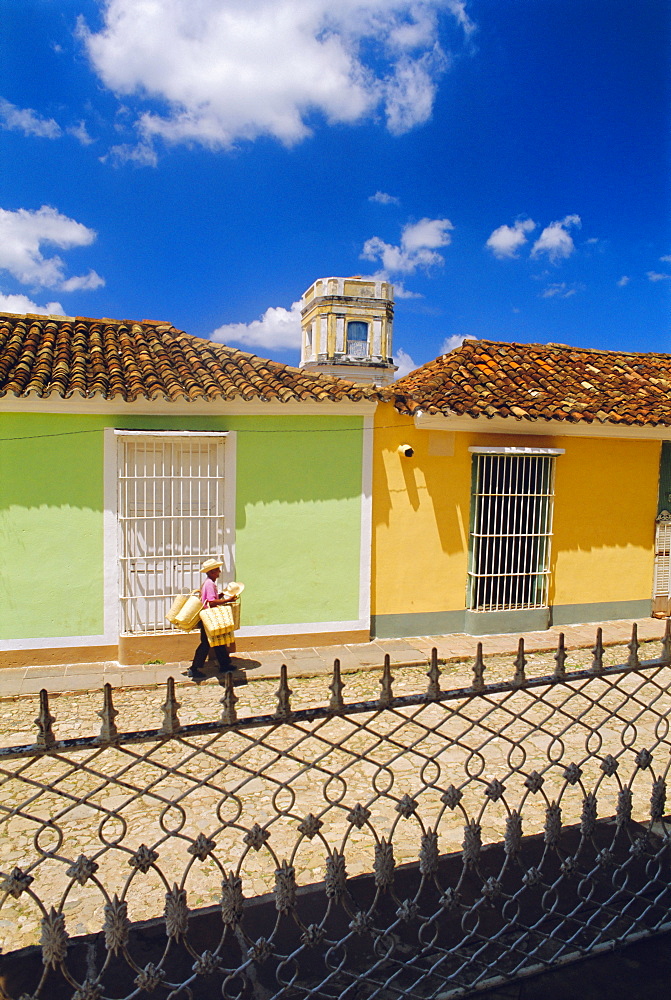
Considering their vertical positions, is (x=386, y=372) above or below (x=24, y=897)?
above

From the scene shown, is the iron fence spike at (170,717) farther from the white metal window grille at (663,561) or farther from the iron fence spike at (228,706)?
the white metal window grille at (663,561)

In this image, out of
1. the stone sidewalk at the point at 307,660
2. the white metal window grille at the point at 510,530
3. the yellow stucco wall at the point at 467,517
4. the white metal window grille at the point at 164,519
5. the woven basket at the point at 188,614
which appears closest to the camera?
the stone sidewalk at the point at 307,660

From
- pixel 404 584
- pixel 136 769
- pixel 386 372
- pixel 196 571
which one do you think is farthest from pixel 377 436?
pixel 386 372

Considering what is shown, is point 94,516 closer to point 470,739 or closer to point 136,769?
point 136,769

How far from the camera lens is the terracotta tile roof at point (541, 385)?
355 inches

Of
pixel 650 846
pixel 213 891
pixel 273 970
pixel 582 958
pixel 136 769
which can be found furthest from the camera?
pixel 136 769

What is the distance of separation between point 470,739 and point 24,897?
3479 millimetres

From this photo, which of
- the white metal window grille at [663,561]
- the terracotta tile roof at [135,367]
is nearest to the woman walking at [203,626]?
the terracotta tile roof at [135,367]

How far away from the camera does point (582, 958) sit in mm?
2275

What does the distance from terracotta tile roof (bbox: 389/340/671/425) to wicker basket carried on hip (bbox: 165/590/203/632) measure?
3.54 meters

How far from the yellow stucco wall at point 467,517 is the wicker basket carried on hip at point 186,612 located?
2456 mm

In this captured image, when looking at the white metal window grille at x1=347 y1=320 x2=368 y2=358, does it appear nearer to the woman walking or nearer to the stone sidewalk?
the stone sidewalk

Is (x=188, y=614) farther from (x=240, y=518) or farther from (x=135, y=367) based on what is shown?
(x=135, y=367)

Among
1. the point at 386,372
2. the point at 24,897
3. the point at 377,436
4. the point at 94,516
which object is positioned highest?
the point at 386,372
